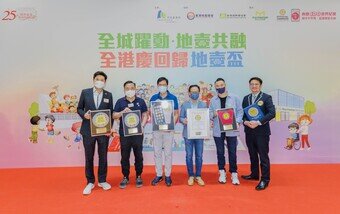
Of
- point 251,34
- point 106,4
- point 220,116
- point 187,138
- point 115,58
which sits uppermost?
point 106,4

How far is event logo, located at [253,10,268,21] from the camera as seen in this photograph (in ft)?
16.8

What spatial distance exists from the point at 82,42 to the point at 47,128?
1.58m

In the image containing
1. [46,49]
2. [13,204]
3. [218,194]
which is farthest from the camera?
[46,49]

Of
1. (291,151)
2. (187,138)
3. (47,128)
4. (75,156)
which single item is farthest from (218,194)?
(47,128)

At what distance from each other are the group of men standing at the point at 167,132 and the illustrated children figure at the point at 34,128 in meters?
1.70

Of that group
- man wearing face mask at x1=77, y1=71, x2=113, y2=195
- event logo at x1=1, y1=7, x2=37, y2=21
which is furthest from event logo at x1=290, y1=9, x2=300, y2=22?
event logo at x1=1, y1=7, x2=37, y2=21

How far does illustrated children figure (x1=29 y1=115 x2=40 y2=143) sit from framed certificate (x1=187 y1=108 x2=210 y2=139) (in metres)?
2.75

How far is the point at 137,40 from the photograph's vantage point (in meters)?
5.10

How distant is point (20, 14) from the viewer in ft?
16.5

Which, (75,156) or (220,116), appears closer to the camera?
(220,116)

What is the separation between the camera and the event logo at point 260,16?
16.8 feet

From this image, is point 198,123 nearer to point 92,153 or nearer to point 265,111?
point 265,111

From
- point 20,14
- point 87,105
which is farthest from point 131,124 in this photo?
point 20,14

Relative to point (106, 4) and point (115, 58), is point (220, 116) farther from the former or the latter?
point (106, 4)
